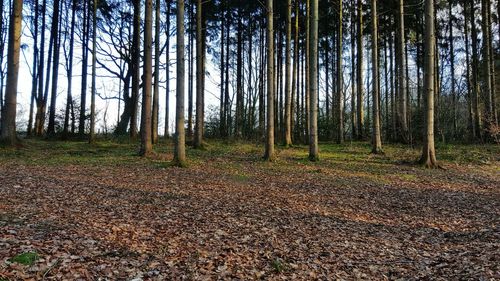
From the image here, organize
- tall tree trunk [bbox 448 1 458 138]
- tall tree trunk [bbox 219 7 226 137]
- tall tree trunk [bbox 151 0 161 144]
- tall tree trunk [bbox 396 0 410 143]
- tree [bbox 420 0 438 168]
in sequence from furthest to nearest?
tall tree trunk [bbox 448 1 458 138] < tall tree trunk [bbox 219 7 226 137] < tall tree trunk [bbox 151 0 161 144] < tall tree trunk [bbox 396 0 410 143] < tree [bbox 420 0 438 168]

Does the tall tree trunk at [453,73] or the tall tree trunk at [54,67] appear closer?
the tall tree trunk at [54,67]

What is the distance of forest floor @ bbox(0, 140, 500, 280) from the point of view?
424cm

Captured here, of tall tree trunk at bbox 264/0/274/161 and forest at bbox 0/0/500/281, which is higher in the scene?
tall tree trunk at bbox 264/0/274/161

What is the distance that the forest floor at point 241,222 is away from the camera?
424 cm

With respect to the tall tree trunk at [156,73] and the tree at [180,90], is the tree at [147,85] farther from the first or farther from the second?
the tall tree trunk at [156,73]

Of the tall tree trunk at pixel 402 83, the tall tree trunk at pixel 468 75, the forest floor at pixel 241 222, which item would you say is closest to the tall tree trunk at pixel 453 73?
the tall tree trunk at pixel 468 75

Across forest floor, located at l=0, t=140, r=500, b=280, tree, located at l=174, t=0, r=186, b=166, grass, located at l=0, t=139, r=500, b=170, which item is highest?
tree, located at l=174, t=0, r=186, b=166

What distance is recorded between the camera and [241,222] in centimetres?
628

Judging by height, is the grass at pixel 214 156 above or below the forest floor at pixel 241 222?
above

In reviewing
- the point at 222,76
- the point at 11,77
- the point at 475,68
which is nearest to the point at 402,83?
the point at 475,68

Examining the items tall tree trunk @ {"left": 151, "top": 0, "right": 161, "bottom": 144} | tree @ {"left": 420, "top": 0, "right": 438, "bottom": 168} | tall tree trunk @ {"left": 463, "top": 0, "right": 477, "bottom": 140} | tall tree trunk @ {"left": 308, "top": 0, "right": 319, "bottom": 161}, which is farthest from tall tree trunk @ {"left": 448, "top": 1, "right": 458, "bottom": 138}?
tall tree trunk @ {"left": 151, "top": 0, "right": 161, "bottom": 144}

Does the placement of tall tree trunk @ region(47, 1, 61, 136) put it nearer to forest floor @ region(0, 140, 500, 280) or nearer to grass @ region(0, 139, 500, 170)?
grass @ region(0, 139, 500, 170)

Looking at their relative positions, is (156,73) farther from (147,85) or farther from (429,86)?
(429,86)

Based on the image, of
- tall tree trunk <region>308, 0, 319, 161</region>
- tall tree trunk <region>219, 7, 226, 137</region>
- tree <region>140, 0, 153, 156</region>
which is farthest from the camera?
tall tree trunk <region>219, 7, 226, 137</region>
